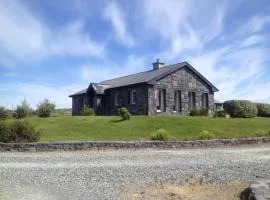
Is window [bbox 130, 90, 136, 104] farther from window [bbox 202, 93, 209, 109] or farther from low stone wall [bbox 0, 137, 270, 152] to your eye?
low stone wall [bbox 0, 137, 270, 152]

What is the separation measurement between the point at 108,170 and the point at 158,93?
21.3 metres

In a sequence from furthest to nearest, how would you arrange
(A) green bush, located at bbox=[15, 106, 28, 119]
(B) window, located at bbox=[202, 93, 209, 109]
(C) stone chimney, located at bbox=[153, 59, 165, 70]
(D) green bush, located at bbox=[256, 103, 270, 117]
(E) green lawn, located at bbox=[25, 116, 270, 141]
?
(C) stone chimney, located at bbox=[153, 59, 165, 70]
(B) window, located at bbox=[202, 93, 209, 109]
(D) green bush, located at bbox=[256, 103, 270, 117]
(A) green bush, located at bbox=[15, 106, 28, 119]
(E) green lawn, located at bbox=[25, 116, 270, 141]

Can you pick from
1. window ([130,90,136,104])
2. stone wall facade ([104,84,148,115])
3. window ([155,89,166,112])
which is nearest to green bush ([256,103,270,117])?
window ([155,89,166,112])

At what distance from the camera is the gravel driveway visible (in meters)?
8.54

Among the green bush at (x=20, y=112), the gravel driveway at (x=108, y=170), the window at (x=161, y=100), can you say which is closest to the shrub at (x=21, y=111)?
the green bush at (x=20, y=112)

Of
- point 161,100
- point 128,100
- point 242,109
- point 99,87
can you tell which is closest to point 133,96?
point 128,100

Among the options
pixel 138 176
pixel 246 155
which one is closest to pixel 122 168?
pixel 138 176

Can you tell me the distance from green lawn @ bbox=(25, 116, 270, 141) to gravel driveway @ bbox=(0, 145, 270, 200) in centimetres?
516

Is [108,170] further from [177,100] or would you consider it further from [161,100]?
[177,100]

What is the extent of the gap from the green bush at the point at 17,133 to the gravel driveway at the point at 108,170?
6.46ft

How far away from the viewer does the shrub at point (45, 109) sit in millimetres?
30370

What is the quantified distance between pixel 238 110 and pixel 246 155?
665 inches

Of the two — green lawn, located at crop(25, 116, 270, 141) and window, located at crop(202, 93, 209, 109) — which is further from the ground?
window, located at crop(202, 93, 209, 109)

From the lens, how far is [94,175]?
393 inches
